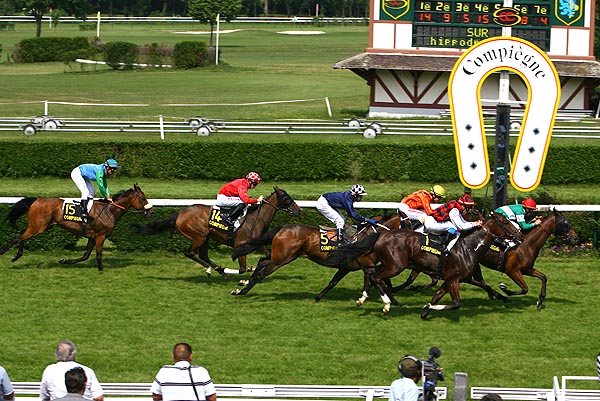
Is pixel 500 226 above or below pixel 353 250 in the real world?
above

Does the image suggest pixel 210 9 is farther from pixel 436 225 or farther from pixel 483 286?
pixel 483 286

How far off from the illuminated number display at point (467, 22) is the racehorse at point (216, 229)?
1416cm

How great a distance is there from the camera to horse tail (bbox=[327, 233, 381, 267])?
13.7 meters

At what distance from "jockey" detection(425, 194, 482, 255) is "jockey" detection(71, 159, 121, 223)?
15.1ft

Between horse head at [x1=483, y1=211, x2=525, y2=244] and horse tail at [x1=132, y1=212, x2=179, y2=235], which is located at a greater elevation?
horse head at [x1=483, y1=211, x2=525, y2=244]

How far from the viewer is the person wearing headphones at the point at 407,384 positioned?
7.91 m

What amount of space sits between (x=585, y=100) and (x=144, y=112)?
14566mm

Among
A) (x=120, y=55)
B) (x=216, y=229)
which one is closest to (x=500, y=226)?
(x=216, y=229)

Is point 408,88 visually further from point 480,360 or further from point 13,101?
point 480,360

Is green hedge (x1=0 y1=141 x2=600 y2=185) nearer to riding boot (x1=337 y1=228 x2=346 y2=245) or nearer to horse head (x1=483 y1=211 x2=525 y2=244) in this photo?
riding boot (x1=337 y1=228 x2=346 y2=245)

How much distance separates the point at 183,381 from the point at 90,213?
8.62 m

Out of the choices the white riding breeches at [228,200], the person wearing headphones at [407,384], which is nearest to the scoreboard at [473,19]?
the white riding breeches at [228,200]

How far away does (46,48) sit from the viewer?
190 feet

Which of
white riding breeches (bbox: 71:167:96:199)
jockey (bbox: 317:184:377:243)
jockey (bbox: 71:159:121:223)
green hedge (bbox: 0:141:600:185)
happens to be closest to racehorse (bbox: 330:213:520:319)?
jockey (bbox: 317:184:377:243)
